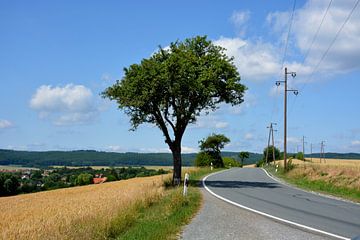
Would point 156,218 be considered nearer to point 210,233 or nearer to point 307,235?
point 210,233

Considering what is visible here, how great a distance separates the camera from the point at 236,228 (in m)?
11.8

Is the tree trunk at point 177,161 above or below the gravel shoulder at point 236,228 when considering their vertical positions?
above

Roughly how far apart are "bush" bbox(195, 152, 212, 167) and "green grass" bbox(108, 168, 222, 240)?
198 ft

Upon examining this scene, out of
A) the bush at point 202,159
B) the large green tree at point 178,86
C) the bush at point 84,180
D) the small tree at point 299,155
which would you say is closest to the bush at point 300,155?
the small tree at point 299,155

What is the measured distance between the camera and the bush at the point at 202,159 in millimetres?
77256

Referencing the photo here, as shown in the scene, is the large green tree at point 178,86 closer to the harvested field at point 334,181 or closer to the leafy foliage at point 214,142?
the harvested field at point 334,181

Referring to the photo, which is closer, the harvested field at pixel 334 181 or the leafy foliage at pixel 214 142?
the harvested field at pixel 334 181

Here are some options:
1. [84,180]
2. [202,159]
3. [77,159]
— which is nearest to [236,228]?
[84,180]

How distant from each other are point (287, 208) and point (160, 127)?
48.0 feet

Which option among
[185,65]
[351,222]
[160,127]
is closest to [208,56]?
[185,65]

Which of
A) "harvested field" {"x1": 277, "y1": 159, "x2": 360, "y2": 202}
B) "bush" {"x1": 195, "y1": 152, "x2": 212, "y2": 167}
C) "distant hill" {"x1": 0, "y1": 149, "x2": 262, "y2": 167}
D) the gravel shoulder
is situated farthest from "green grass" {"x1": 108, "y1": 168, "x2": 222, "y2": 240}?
"distant hill" {"x1": 0, "y1": 149, "x2": 262, "y2": 167}

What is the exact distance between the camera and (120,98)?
2889 centimetres

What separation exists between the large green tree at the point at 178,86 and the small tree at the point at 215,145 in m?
48.8

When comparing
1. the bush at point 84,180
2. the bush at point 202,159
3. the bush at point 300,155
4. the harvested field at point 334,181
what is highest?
the bush at point 300,155
